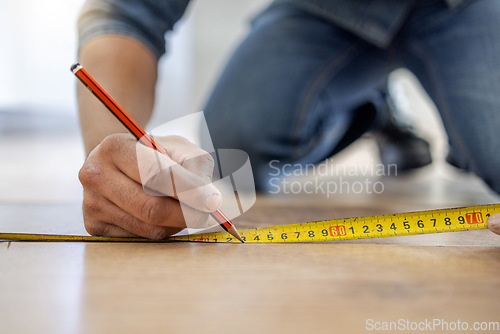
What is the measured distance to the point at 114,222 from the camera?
68cm

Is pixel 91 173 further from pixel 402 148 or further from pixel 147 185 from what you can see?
pixel 402 148

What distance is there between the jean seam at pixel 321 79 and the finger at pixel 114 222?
1074mm

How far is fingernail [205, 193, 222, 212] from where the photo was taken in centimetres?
60

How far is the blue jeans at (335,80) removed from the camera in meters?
1.42

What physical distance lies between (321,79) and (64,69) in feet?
12.4

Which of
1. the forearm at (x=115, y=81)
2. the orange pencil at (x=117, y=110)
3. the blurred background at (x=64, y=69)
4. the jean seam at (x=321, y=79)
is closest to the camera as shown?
the orange pencil at (x=117, y=110)

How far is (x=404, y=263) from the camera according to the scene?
0.60 m

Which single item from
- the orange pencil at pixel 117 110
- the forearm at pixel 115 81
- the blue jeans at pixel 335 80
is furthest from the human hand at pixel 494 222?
the blue jeans at pixel 335 80

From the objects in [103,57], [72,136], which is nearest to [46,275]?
[103,57]

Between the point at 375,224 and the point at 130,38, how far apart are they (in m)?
0.74

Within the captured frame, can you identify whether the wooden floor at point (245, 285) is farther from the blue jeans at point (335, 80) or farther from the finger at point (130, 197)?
the blue jeans at point (335, 80)

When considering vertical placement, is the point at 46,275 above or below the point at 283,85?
below

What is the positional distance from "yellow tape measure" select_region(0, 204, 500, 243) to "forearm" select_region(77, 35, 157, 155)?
0.86 ft

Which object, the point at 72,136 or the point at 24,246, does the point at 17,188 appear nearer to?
the point at 24,246
